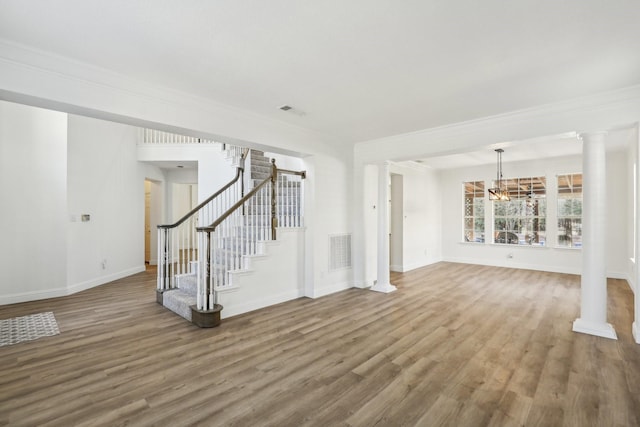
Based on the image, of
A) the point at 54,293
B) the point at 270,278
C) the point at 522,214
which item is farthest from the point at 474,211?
the point at 54,293

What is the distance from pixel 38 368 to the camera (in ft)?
8.80

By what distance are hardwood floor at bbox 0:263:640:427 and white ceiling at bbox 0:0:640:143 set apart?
2.72 metres

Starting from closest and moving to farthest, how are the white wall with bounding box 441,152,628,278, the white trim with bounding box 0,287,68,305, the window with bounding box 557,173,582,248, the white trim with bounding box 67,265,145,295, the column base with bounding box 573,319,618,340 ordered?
the column base with bounding box 573,319,618,340 → the white trim with bounding box 0,287,68,305 → the white trim with bounding box 67,265,145,295 → the white wall with bounding box 441,152,628,278 → the window with bounding box 557,173,582,248

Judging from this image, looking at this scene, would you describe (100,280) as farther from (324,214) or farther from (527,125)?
(527,125)

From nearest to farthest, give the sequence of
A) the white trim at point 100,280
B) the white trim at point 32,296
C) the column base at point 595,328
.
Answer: the column base at point 595,328
the white trim at point 32,296
the white trim at point 100,280

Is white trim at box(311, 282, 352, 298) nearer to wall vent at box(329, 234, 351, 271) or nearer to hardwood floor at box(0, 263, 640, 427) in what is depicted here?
wall vent at box(329, 234, 351, 271)

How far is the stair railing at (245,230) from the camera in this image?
3.76 metres

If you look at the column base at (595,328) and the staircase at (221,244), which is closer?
the column base at (595,328)

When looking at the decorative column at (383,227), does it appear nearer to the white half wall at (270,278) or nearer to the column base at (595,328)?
the white half wall at (270,278)

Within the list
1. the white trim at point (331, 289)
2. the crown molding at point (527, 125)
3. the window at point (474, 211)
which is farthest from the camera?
the window at point (474, 211)

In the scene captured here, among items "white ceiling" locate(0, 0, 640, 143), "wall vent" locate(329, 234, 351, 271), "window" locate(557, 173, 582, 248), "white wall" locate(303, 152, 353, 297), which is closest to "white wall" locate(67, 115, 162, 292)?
"white ceiling" locate(0, 0, 640, 143)

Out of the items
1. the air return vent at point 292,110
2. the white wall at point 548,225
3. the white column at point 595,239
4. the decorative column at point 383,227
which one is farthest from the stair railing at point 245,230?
the white wall at point 548,225

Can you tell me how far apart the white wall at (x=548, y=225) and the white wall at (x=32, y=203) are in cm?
899

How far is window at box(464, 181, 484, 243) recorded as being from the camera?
8430 mm
